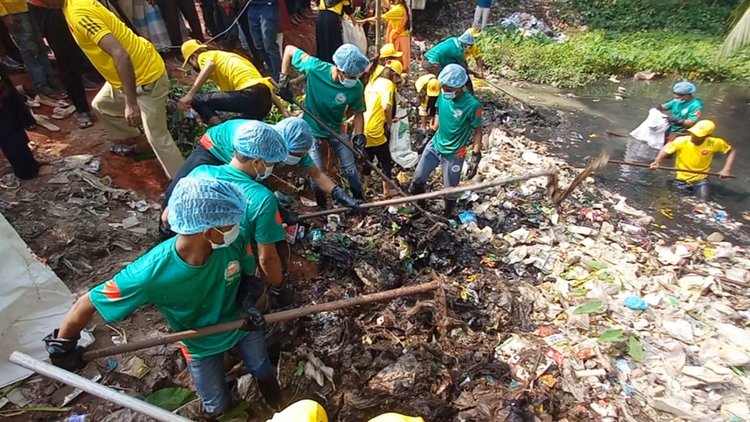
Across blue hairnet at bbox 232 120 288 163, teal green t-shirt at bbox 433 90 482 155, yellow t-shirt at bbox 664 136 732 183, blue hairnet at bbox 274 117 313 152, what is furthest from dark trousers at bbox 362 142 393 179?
yellow t-shirt at bbox 664 136 732 183

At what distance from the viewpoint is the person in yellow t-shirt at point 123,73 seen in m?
3.65

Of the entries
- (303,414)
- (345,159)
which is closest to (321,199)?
(345,159)

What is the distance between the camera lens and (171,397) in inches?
125

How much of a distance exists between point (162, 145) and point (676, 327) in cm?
513

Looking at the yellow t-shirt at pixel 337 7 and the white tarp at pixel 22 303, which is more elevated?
the yellow t-shirt at pixel 337 7

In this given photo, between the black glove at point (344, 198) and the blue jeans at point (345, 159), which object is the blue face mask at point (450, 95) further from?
the black glove at point (344, 198)

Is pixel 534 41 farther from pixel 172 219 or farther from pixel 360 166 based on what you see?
pixel 172 219

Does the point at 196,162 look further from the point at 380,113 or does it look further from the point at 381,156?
the point at 381,156

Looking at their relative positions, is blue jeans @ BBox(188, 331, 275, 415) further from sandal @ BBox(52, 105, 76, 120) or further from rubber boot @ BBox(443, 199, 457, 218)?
sandal @ BBox(52, 105, 76, 120)

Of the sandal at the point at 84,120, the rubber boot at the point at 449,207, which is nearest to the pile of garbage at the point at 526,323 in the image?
the rubber boot at the point at 449,207

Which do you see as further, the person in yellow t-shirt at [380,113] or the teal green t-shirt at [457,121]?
the person in yellow t-shirt at [380,113]

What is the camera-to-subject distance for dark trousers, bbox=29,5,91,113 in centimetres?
468

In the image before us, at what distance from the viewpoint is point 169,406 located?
314 centimetres

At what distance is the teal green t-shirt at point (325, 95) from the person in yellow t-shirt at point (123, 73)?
4.67 ft
